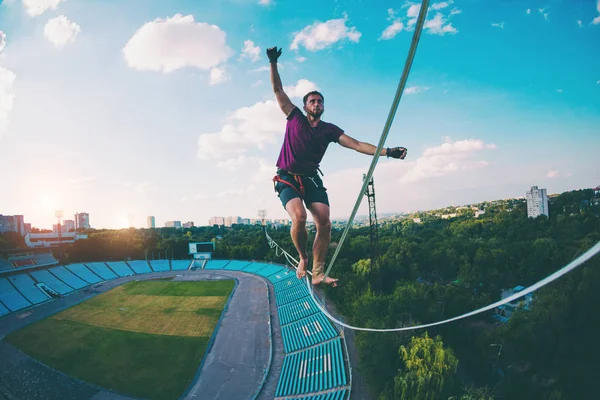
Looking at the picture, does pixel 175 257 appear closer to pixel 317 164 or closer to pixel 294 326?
pixel 294 326

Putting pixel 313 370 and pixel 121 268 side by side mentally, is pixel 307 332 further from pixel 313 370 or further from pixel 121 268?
pixel 121 268

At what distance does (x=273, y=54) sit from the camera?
3809 millimetres

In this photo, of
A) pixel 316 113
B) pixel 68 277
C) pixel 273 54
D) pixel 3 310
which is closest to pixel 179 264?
pixel 68 277

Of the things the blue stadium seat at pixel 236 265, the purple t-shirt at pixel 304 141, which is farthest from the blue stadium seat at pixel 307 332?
the blue stadium seat at pixel 236 265

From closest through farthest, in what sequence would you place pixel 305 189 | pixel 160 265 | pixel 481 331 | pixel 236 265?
pixel 305 189, pixel 481 331, pixel 236 265, pixel 160 265

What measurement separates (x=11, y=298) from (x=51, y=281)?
7.00 metres

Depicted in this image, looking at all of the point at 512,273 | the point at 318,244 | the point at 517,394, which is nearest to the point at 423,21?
the point at 318,244

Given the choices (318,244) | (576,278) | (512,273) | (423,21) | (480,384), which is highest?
(423,21)

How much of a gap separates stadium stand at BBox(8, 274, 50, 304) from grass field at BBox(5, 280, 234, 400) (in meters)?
5.80

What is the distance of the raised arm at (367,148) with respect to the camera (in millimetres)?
3489

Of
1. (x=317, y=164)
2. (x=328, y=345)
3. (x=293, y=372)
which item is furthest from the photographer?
(x=328, y=345)

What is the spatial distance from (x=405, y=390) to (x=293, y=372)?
7.77 m

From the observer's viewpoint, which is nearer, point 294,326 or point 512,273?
point 294,326

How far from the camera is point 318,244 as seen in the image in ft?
15.5
